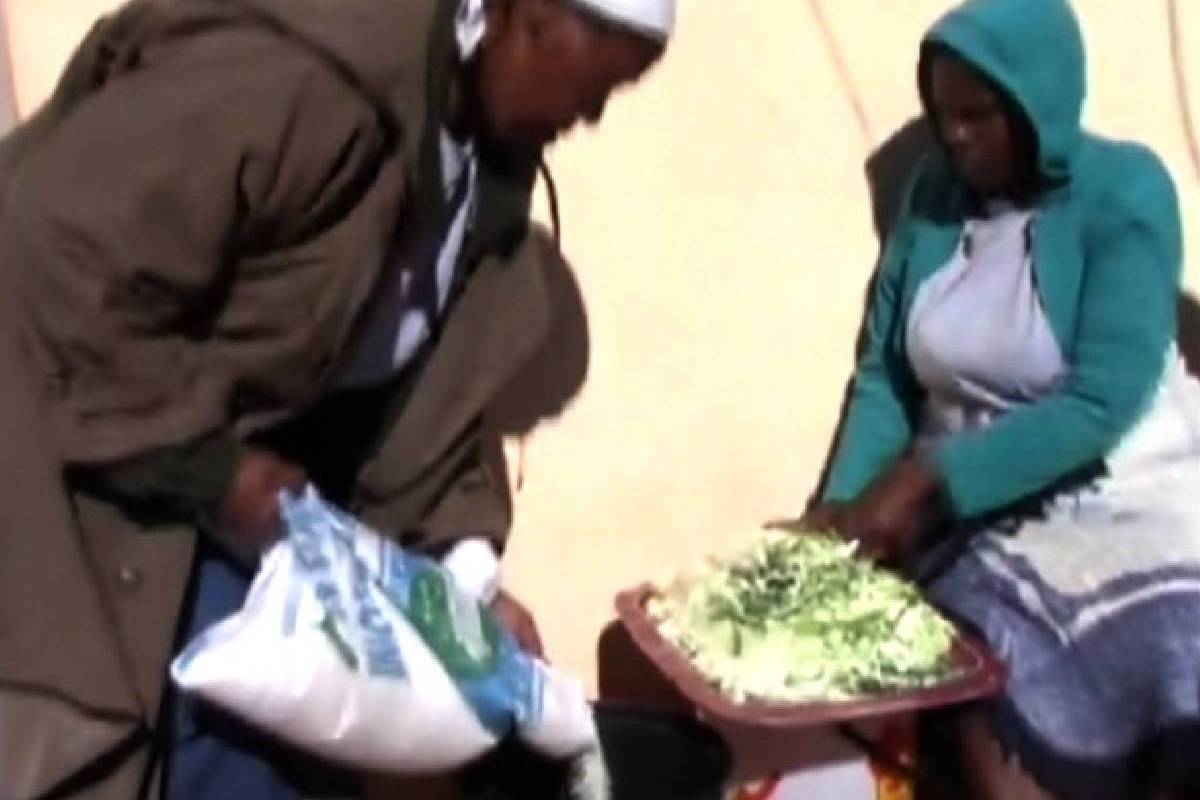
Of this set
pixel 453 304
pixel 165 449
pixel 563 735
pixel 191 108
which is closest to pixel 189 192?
pixel 191 108

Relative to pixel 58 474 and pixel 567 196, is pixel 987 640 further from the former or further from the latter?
pixel 58 474

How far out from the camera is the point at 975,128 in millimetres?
2471

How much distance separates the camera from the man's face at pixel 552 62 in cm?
189

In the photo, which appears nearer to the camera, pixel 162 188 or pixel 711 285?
pixel 162 188

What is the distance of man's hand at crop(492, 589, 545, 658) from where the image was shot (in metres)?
2.27

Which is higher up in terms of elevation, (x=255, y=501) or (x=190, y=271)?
(x=190, y=271)

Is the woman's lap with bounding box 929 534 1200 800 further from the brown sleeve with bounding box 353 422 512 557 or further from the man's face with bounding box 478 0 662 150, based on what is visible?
the man's face with bounding box 478 0 662 150

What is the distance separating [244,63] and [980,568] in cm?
97

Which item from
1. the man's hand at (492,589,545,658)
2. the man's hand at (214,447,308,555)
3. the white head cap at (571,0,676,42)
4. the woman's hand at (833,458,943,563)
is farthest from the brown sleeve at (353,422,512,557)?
the white head cap at (571,0,676,42)

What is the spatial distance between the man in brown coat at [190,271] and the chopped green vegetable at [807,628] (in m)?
0.51

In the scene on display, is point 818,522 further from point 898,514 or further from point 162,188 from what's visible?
point 162,188

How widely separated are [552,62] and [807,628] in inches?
26.5

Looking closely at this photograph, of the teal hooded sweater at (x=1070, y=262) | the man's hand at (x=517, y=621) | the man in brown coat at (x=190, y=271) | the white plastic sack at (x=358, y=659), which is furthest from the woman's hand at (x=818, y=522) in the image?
the man in brown coat at (x=190, y=271)

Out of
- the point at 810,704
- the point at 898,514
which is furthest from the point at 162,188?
the point at 898,514
